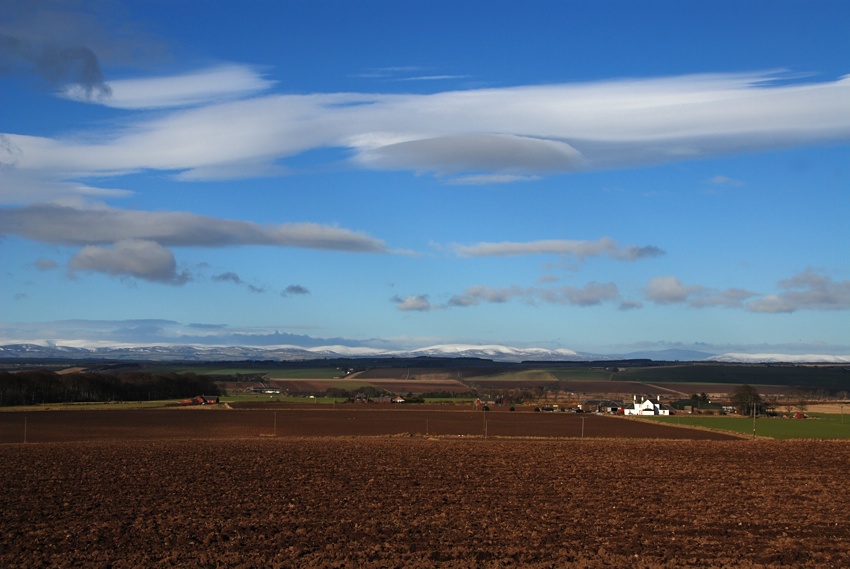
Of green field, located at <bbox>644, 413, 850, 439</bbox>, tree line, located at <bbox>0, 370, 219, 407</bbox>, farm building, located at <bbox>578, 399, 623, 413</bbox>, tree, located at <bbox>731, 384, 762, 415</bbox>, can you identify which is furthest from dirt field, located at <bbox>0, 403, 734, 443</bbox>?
tree, located at <bbox>731, 384, 762, 415</bbox>

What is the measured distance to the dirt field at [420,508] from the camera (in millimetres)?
19141

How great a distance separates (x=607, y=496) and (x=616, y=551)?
9180 millimetres

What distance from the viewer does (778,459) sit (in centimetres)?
4425

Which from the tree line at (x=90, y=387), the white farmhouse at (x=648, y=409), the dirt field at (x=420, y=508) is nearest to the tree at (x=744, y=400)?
the white farmhouse at (x=648, y=409)

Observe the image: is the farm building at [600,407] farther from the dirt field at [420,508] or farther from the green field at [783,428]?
the dirt field at [420,508]

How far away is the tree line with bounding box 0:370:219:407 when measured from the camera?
122 meters

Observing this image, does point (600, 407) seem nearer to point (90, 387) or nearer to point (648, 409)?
point (648, 409)

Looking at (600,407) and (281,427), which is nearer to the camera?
(281,427)

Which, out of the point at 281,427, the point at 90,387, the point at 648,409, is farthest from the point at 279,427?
the point at 90,387

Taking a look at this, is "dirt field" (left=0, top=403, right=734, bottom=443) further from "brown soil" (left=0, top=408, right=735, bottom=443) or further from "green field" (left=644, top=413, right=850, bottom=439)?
"green field" (left=644, top=413, right=850, bottom=439)

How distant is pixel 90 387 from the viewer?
13575 cm

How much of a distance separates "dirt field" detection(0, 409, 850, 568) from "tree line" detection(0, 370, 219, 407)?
82.5 metres

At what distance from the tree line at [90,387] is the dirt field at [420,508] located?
82501 millimetres

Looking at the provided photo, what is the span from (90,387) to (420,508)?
122479mm
